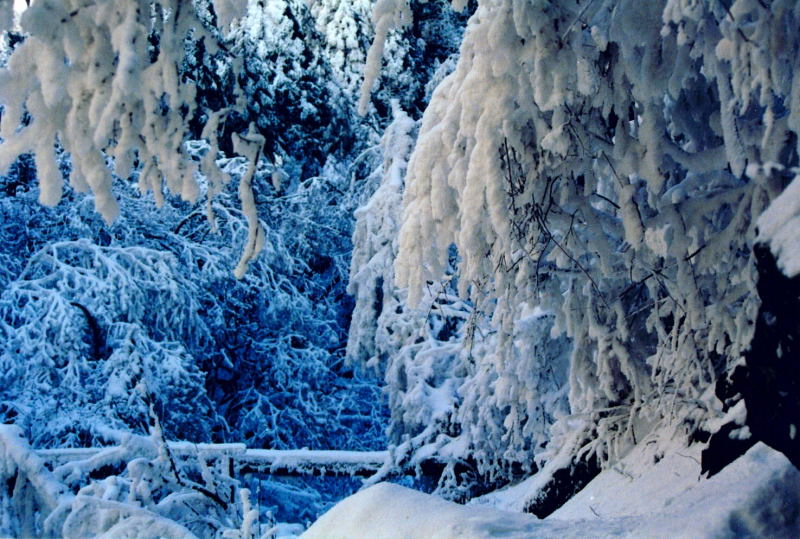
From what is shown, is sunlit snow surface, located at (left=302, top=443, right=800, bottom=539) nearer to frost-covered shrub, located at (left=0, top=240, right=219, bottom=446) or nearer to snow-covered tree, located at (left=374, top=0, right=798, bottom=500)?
snow-covered tree, located at (left=374, top=0, right=798, bottom=500)

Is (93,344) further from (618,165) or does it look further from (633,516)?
(633,516)

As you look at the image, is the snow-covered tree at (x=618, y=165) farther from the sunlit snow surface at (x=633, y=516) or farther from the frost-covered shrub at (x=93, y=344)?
the frost-covered shrub at (x=93, y=344)

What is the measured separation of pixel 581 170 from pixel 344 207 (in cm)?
1100

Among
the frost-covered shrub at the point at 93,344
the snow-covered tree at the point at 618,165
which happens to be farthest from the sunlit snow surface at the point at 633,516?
the frost-covered shrub at the point at 93,344

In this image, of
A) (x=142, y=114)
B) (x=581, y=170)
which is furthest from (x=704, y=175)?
(x=142, y=114)

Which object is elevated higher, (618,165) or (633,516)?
(618,165)

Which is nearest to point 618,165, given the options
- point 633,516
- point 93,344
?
point 633,516

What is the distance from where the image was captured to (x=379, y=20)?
134 inches

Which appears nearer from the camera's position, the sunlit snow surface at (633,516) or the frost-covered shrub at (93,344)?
the sunlit snow surface at (633,516)

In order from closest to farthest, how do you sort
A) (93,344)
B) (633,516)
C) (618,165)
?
(633,516)
(618,165)
(93,344)

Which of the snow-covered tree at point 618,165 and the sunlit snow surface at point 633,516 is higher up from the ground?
the snow-covered tree at point 618,165

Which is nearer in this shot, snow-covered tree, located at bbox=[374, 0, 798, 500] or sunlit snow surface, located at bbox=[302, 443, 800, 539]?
sunlit snow surface, located at bbox=[302, 443, 800, 539]

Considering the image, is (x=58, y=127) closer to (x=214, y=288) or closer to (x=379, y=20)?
(x=379, y=20)

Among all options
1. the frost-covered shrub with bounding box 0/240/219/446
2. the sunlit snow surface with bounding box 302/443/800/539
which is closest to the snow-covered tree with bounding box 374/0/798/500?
the sunlit snow surface with bounding box 302/443/800/539
